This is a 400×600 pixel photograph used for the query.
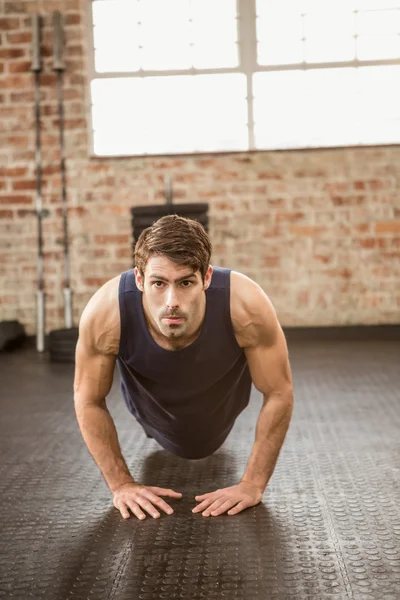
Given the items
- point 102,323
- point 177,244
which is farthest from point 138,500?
point 177,244

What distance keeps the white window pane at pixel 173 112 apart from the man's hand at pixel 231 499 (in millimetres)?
3275

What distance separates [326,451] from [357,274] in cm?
258

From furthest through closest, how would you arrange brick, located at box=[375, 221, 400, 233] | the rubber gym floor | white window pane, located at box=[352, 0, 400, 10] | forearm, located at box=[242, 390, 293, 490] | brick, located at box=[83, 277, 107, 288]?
1. brick, located at box=[83, 277, 107, 288]
2. brick, located at box=[375, 221, 400, 233]
3. white window pane, located at box=[352, 0, 400, 10]
4. forearm, located at box=[242, 390, 293, 490]
5. the rubber gym floor

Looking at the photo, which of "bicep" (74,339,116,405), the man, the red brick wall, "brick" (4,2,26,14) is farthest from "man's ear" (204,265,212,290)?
"brick" (4,2,26,14)

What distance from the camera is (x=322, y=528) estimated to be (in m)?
1.76

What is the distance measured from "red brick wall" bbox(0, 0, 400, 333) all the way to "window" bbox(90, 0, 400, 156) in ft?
0.46

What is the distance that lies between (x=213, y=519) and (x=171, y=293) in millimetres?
591

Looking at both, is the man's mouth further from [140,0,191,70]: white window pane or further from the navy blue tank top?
[140,0,191,70]: white window pane

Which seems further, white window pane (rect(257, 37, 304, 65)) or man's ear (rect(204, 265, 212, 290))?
white window pane (rect(257, 37, 304, 65))

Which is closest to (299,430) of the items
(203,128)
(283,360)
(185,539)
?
(283,360)

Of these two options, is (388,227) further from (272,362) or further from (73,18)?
(272,362)

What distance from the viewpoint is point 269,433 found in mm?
1897

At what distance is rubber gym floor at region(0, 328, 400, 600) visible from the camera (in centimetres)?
149

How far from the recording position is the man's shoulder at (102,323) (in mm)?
1852
